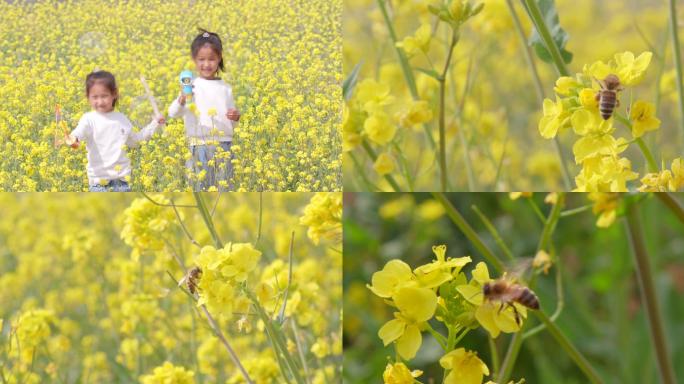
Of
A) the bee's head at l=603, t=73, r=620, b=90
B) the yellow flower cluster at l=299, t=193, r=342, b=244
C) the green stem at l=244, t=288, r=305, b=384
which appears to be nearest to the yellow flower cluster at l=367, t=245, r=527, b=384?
the green stem at l=244, t=288, r=305, b=384

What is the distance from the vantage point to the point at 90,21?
7.67 ft

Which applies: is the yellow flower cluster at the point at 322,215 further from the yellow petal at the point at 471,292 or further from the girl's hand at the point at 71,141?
the girl's hand at the point at 71,141

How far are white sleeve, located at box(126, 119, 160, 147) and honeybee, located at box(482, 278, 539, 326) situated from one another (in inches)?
53.8

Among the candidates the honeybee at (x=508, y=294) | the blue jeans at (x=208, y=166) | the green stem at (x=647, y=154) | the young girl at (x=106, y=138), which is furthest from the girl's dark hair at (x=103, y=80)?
the honeybee at (x=508, y=294)

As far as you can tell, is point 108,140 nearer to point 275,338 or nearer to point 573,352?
point 275,338

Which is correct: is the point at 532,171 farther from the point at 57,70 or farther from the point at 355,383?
the point at 57,70

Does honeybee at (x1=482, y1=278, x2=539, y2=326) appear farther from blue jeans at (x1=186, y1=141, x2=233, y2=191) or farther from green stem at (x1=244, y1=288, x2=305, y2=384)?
blue jeans at (x1=186, y1=141, x2=233, y2=191)

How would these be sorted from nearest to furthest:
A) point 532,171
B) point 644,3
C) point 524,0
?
point 524,0
point 532,171
point 644,3

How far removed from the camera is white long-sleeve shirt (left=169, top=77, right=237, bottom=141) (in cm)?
200

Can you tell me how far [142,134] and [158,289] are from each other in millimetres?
365

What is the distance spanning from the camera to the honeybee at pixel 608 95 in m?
1.01

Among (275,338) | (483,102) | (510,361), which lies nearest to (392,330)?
(510,361)

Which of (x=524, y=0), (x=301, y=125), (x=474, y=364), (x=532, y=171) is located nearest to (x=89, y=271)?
(x=301, y=125)

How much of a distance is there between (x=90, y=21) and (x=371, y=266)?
3.30ft
